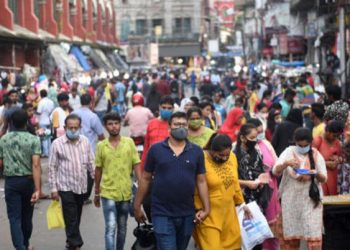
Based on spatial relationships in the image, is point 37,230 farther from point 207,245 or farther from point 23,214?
point 207,245

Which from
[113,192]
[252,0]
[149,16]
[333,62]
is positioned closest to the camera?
[113,192]

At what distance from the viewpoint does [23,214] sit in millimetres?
10148

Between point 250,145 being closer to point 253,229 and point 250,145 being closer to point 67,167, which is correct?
point 253,229

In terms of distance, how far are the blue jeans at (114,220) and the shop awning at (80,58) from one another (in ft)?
139

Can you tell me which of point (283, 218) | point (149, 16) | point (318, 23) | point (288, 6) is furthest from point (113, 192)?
point (149, 16)

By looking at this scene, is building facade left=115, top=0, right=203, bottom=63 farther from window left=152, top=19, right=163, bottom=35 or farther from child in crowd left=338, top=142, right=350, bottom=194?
child in crowd left=338, top=142, right=350, bottom=194

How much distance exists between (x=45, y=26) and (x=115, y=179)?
42.8 metres

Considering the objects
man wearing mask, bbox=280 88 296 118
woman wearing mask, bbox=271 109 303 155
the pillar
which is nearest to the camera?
woman wearing mask, bbox=271 109 303 155

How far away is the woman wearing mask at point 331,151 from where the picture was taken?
10.2 meters

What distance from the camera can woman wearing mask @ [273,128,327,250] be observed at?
8859mm

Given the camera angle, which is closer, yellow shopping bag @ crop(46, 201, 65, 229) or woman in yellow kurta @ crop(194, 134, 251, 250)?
woman in yellow kurta @ crop(194, 134, 251, 250)

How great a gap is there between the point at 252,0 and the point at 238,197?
8325 cm

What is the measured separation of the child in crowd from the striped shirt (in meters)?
2.83

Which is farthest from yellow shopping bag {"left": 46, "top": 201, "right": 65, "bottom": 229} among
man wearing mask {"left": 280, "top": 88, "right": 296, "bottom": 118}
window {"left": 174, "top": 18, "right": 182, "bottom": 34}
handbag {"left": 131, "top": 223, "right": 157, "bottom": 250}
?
window {"left": 174, "top": 18, "right": 182, "bottom": 34}
